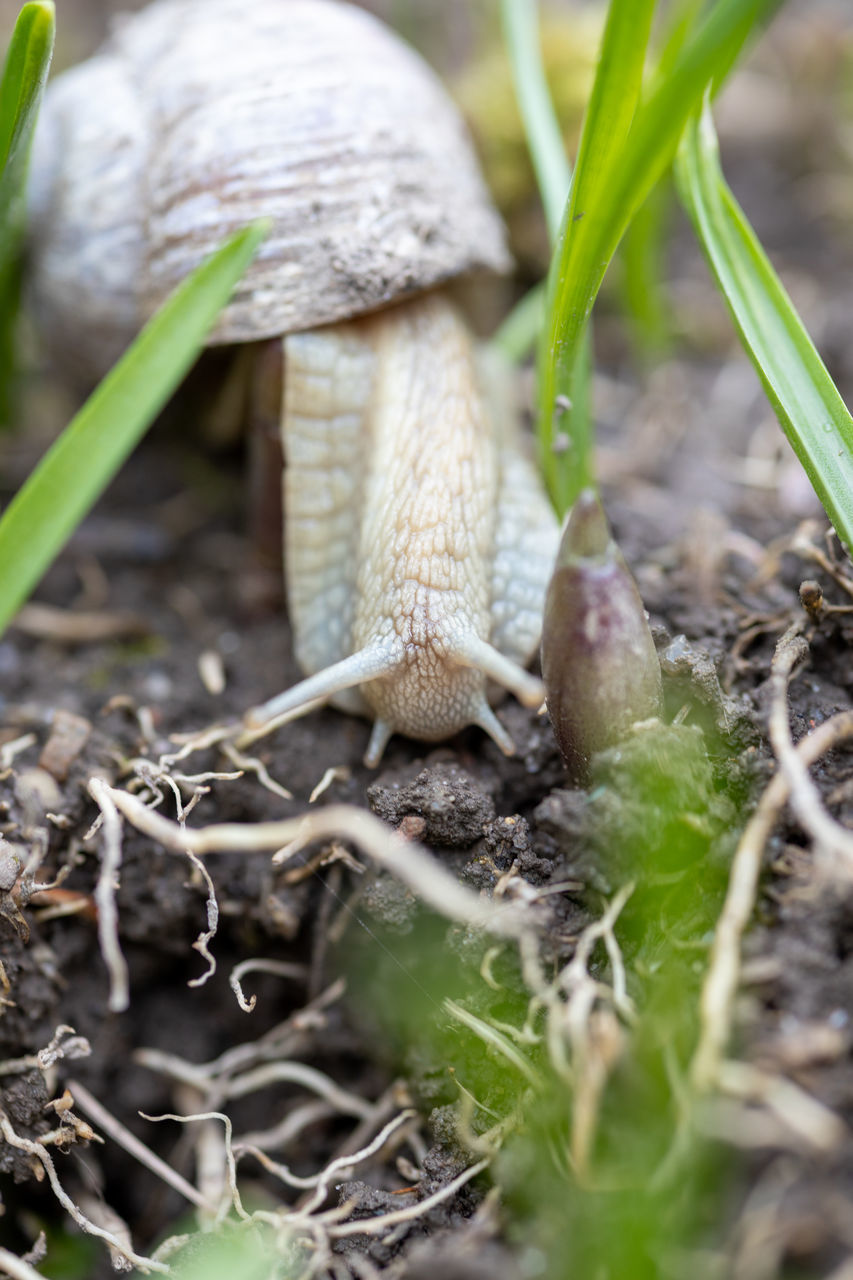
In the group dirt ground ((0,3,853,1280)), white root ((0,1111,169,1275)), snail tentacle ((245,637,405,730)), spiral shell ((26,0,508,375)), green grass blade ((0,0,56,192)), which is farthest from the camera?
spiral shell ((26,0,508,375))

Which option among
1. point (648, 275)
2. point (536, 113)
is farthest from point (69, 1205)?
point (648, 275)

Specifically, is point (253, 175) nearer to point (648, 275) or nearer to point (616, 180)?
point (616, 180)

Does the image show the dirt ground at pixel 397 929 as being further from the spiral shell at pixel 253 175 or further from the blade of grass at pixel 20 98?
the blade of grass at pixel 20 98

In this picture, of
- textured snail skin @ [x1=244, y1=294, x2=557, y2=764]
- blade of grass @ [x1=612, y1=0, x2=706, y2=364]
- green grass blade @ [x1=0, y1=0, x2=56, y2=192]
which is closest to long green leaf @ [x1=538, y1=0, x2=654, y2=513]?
textured snail skin @ [x1=244, y1=294, x2=557, y2=764]

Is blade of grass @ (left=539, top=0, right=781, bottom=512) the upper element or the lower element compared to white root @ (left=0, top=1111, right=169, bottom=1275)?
upper

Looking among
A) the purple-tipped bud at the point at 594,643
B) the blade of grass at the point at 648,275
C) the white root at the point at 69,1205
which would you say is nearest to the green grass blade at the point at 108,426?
the purple-tipped bud at the point at 594,643

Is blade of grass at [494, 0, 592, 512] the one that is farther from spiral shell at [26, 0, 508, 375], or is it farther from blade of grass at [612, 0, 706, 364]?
blade of grass at [612, 0, 706, 364]
